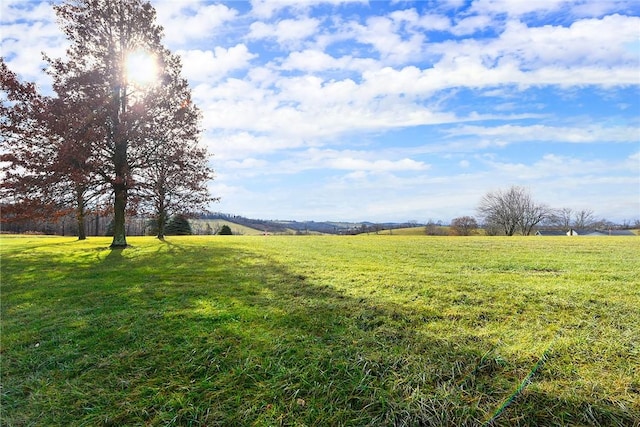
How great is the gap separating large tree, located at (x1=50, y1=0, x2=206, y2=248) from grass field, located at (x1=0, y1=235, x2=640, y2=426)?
1095cm

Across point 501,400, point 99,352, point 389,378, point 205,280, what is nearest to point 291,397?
point 389,378

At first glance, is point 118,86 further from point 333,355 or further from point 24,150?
point 333,355

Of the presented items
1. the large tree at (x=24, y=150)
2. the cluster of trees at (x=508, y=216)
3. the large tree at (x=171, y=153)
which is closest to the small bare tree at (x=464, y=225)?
the cluster of trees at (x=508, y=216)

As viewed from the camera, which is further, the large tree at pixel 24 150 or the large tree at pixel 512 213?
the large tree at pixel 512 213

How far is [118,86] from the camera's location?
16531 mm

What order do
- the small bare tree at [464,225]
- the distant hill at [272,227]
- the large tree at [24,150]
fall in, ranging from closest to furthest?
the large tree at [24,150] → the distant hill at [272,227] → the small bare tree at [464,225]

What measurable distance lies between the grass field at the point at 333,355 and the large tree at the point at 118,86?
35.9ft

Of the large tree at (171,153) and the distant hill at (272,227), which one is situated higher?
the large tree at (171,153)

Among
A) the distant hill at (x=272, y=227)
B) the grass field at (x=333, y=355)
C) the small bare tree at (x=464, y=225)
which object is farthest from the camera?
the small bare tree at (x=464, y=225)

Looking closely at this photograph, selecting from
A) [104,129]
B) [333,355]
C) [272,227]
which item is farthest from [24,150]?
[272,227]

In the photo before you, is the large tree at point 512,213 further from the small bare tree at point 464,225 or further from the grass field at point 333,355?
the grass field at point 333,355

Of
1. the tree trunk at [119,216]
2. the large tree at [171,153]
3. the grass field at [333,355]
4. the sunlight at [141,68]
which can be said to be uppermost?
the sunlight at [141,68]

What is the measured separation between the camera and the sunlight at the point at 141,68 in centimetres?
1714

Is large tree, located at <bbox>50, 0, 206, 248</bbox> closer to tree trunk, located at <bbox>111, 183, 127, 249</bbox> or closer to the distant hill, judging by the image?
tree trunk, located at <bbox>111, 183, 127, 249</bbox>
